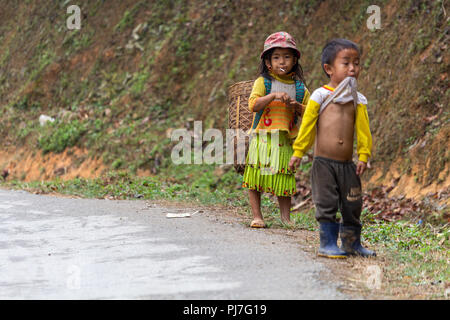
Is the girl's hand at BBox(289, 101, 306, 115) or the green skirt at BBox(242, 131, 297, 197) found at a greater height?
the girl's hand at BBox(289, 101, 306, 115)

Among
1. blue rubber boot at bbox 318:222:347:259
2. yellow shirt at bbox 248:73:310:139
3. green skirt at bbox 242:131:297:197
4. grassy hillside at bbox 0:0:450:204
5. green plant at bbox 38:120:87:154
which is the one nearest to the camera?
blue rubber boot at bbox 318:222:347:259

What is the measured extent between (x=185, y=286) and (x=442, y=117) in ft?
22.6

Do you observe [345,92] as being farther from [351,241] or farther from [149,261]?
[149,261]

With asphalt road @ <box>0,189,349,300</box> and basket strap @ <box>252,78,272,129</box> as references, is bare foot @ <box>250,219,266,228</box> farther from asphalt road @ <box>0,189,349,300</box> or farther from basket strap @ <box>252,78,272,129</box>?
basket strap @ <box>252,78,272,129</box>

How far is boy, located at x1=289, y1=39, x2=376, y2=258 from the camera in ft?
15.9

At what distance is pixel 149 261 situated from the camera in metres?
4.57

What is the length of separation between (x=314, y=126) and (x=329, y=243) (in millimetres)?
920

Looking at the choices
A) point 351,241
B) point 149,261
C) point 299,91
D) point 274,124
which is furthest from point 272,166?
point 149,261

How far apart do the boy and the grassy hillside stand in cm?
381

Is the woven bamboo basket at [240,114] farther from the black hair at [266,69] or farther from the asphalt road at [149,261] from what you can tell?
the asphalt road at [149,261]

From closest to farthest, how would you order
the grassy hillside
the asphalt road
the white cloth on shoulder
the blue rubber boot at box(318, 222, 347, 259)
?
the asphalt road → the blue rubber boot at box(318, 222, 347, 259) → the white cloth on shoulder → the grassy hillside

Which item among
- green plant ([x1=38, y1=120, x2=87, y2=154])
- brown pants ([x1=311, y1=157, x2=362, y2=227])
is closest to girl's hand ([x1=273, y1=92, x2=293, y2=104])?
brown pants ([x1=311, y1=157, x2=362, y2=227])

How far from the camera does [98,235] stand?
19.1ft

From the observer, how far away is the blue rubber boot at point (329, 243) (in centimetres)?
477
